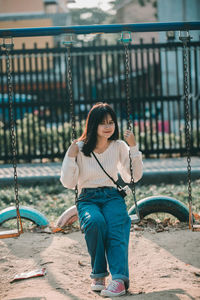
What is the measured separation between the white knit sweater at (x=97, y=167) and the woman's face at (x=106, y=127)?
0.14 meters

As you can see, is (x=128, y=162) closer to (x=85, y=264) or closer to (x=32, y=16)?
(x=85, y=264)

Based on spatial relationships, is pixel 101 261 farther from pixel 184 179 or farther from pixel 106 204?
pixel 184 179

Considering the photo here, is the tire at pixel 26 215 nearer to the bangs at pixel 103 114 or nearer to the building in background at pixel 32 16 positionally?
the bangs at pixel 103 114

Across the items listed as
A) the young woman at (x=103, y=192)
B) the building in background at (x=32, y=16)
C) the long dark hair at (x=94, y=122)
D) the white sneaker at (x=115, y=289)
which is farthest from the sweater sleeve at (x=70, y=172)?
the building in background at (x=32, y=16)

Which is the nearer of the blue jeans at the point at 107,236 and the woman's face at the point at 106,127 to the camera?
the blue jeans at the point at 107,236

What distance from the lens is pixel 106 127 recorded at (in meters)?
3.28

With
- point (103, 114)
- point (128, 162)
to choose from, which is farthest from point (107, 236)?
point (103, 114)

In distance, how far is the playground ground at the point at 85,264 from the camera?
9.48 feet

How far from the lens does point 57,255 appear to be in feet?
11.7

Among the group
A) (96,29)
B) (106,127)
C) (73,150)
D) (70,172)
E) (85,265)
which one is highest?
(96,29)

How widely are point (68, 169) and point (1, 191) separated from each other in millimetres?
3419

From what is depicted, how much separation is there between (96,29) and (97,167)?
1183 mm

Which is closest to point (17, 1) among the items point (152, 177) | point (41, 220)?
point (152, 177)

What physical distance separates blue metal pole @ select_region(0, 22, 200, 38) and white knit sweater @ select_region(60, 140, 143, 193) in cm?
96
